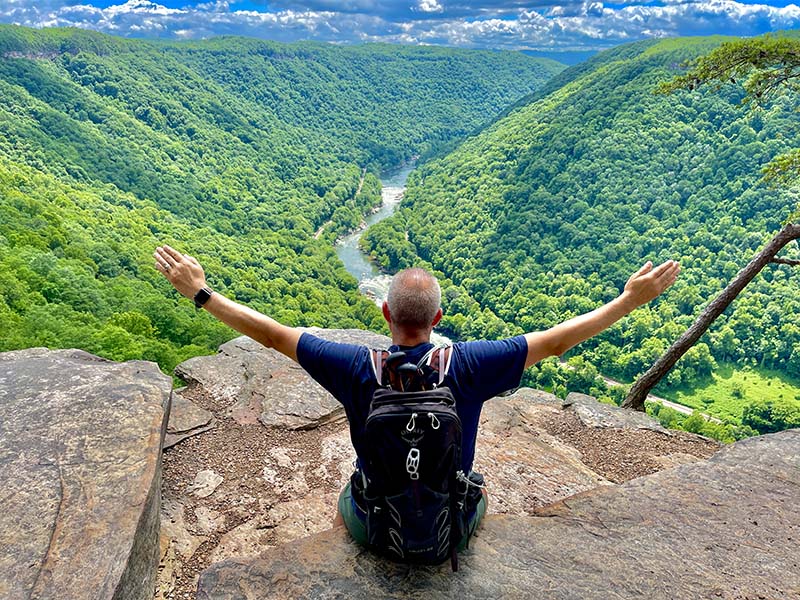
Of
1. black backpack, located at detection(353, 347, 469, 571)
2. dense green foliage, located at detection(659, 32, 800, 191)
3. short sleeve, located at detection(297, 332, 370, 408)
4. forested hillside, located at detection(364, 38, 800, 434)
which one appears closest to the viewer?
black backpack, located at detection(353, 347, 469, 571)

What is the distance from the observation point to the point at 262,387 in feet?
24.7

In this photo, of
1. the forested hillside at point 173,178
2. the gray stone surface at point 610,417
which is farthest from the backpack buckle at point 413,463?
the forested hillside at point 173,178

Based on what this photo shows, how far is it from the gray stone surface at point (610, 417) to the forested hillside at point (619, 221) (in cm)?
3880

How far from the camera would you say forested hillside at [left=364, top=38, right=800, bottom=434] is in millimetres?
50000

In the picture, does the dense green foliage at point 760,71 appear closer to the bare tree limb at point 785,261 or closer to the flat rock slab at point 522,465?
the bare tree limb at point 785,261

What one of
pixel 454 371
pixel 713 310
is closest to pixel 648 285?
pixel 454 371

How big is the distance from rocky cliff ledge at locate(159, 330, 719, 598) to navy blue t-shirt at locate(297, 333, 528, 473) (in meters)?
1.03

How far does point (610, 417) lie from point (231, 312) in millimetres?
6192

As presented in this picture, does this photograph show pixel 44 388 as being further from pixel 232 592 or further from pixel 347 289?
pixel 347 289

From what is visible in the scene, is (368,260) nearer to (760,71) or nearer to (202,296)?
(760,71)

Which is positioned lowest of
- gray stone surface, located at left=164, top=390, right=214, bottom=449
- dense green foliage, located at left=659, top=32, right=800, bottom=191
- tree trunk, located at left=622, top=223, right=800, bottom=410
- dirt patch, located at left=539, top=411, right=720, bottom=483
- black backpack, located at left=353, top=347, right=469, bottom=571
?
dirt patch, located at left=539, top=411, right=720, bottom=483

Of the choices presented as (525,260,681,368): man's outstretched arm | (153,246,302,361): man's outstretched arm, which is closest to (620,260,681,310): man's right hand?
(525,260,681,368): man's outstretched arm

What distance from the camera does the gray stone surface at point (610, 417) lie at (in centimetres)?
751

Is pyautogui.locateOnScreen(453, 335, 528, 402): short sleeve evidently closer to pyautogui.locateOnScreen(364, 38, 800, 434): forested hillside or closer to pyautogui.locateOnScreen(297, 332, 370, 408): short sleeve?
pyautogui.locateOnScreen(297, 332, 370, 408): short sleeve
